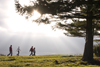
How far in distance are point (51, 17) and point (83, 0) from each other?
4510mm

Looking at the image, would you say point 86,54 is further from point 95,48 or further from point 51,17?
point 95,48

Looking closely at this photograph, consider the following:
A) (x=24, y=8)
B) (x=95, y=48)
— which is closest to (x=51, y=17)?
(x=24, y=8)

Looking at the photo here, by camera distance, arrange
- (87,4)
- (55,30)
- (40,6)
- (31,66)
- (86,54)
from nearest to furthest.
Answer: (31,66) → (87,4) → (40,6) → (86,54) → (55,30)

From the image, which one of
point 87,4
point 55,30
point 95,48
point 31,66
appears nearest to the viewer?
point 31,66

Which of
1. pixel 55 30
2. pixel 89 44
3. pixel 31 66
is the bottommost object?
pixel 31 66

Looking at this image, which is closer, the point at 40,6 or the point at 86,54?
the point at 40,6

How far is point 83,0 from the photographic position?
442 inches

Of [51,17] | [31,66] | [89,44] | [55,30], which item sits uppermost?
[51,17]

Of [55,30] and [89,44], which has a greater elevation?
[55,30]

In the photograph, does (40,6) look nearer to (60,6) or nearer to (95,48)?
(60,6)

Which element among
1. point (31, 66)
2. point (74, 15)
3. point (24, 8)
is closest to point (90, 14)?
point (74, 15)

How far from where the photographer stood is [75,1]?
11.4m

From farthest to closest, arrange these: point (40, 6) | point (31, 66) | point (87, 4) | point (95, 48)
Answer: point (95, 48), point (40, 6), point (87, 4), point (31, 66)

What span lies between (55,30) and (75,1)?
5676mm
